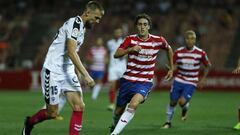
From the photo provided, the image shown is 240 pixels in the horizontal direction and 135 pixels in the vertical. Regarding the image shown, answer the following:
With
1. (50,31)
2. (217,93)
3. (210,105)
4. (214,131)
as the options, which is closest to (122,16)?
(50,31)

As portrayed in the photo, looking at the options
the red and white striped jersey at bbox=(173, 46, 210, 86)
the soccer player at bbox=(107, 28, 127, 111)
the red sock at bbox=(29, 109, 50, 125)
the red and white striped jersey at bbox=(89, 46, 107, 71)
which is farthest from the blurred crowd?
the red sock at bbox=(29, 109, 50, 125)

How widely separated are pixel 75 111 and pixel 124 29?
20.8 metres

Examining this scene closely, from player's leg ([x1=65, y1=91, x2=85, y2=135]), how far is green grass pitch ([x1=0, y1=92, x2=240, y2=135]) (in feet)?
7.23

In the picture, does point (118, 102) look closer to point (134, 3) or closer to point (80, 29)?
point (80, 29)

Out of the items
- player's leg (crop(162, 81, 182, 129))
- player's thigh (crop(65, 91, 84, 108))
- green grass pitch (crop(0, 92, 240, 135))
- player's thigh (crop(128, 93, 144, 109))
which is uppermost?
player's thigh (crop(65, 91, 84, 108))

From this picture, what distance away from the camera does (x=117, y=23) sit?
32156 millimetres

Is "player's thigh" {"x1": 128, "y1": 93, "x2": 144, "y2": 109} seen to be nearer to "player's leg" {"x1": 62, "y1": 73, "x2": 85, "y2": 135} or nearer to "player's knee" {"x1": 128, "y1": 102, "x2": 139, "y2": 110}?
"player's knee" {"x1": 128, "y1": 102, "x2": 139, "y2": 110}

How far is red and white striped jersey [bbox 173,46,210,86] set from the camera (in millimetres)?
14359

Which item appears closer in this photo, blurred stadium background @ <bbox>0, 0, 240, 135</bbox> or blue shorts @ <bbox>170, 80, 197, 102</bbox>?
blue shorts @ <bbox>170, 80, 197, 102</bbox>

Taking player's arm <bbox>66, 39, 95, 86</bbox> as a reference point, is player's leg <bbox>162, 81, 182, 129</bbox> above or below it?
below

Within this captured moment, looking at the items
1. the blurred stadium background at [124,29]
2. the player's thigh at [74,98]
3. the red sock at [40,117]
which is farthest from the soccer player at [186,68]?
the blurred stadium background at [124,29]

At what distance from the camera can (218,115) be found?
17016mm

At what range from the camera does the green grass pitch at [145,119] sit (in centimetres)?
1256

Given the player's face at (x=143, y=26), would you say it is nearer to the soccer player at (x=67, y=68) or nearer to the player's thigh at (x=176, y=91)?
the soccer player at (x=67, y=68)
